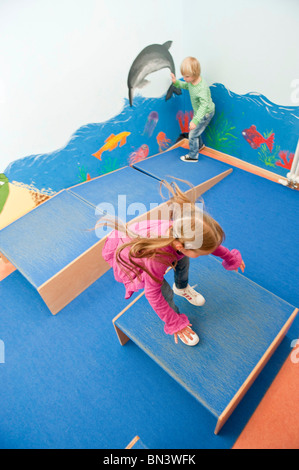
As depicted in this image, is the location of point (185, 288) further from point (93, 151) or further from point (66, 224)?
point (93, 151)

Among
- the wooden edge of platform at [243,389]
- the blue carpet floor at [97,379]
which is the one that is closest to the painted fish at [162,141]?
the blue carpet floor at [97,379]

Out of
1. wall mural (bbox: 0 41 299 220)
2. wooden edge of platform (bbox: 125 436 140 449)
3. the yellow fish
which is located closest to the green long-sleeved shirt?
wall mural (bbox: 0 41 299 220)

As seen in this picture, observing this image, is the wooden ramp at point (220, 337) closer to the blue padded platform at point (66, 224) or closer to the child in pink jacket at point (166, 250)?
the child in pink jacket at point (166, 250)

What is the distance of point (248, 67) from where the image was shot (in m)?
2.36

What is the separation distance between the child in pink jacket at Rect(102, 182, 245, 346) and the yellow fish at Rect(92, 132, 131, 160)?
1.49 m

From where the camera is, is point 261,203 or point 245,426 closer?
point 245,426

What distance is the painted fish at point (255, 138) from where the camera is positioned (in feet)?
8.39

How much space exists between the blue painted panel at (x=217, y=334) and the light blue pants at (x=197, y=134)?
1.68 meters

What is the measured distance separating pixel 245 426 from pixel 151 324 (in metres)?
0.63

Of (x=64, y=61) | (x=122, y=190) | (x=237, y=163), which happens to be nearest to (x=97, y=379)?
(x=122, y=190)

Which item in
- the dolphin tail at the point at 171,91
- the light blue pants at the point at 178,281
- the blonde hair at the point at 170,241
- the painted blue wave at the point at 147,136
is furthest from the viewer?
the dolphin tail at the point at 171,91
